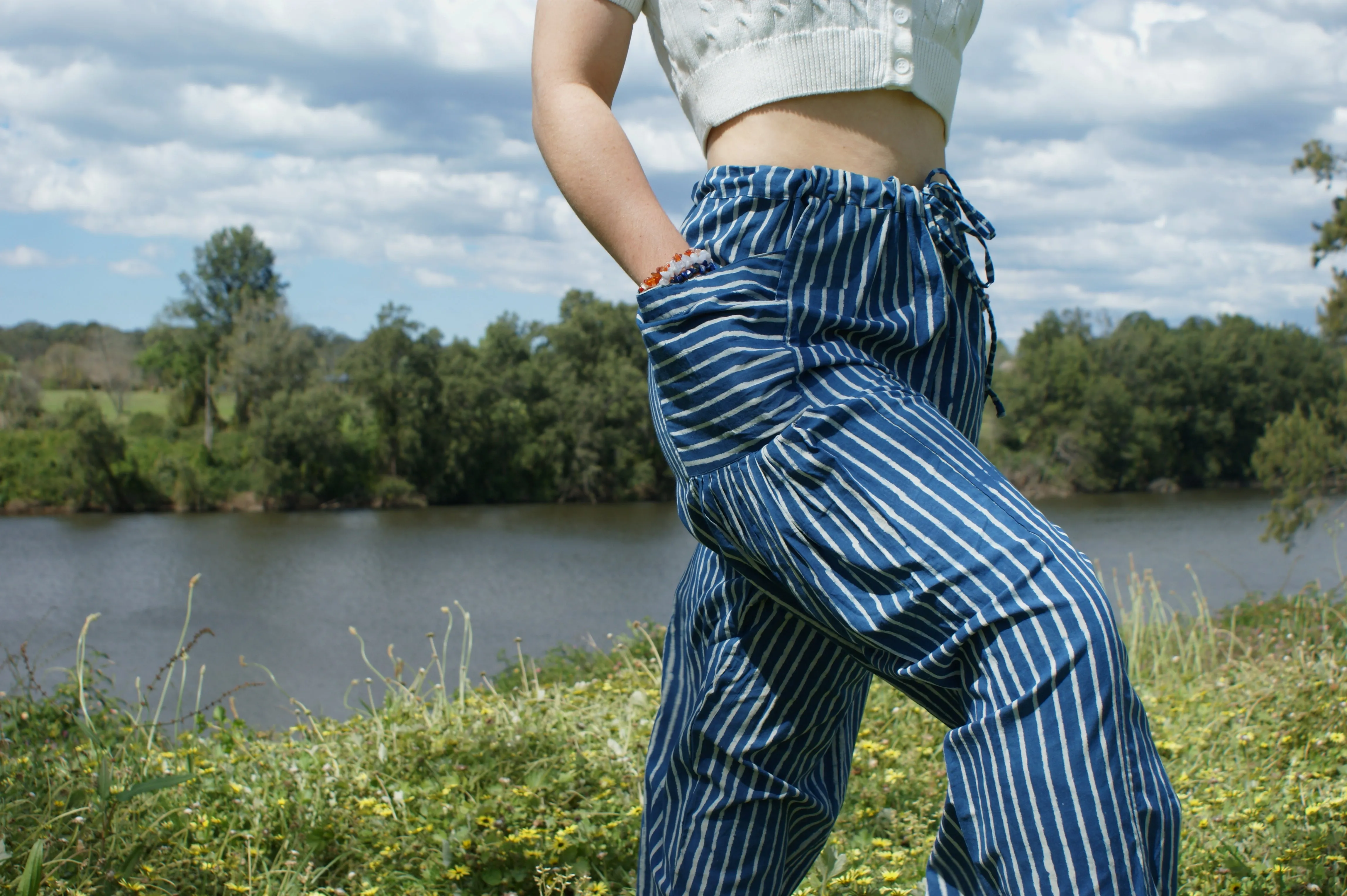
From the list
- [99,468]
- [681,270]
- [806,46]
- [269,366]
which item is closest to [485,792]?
[681,270]

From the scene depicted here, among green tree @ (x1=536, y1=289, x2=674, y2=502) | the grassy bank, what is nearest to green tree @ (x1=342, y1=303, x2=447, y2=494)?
green tree @ (x1=536, y1=289, x2=674, y2=502)

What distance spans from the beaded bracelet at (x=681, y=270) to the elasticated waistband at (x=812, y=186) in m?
0.10

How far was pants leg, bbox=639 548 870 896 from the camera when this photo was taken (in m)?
1.22

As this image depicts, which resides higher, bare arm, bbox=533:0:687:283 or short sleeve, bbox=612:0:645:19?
short sleeve, bbox=612:0:645:19

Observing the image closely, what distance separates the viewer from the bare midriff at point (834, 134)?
1.19 metres

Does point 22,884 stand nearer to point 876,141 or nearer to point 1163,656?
point 876,141

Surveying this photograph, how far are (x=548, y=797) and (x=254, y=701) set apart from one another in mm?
8471

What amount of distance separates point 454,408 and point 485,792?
1514 inches

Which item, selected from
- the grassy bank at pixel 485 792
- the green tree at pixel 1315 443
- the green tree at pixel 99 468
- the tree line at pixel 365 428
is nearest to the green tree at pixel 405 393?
Result: the tree line at pixel 365 428

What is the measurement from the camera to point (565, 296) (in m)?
49.2

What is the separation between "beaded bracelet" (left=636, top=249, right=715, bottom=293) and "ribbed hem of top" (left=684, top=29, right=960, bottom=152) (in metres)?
0.24

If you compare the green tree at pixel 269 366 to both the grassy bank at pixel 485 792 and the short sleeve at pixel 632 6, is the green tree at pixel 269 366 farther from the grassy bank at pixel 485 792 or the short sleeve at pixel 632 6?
the short sleeve at pixel 632 6

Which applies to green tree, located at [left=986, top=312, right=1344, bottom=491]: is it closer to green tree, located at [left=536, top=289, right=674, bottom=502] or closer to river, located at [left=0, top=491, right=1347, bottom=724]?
river, located at [left=0, top=491, right=1347, bottom=724]

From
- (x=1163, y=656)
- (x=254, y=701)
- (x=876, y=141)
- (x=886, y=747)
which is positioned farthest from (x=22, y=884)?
(x=254, y=701)
